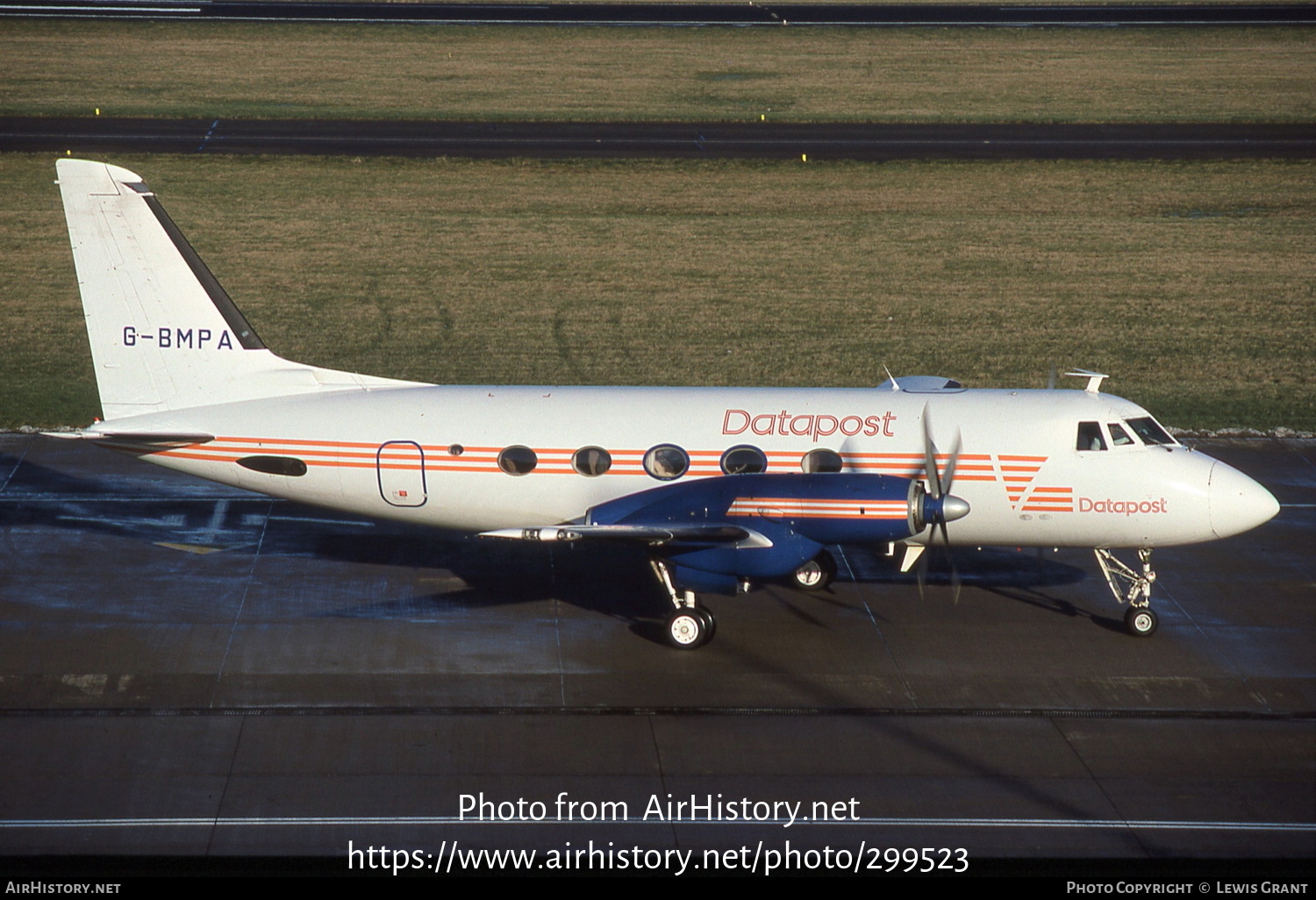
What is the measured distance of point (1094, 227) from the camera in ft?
148

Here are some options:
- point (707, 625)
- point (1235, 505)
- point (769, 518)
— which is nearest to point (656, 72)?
point (707, 625)

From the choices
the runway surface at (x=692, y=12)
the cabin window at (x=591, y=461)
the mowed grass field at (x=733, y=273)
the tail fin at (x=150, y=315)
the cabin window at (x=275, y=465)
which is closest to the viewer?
the cabin window at (x=591, y=461)

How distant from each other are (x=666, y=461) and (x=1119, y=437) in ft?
21.8

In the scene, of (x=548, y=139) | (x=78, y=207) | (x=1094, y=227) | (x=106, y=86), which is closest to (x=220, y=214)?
(x=548, y=139)

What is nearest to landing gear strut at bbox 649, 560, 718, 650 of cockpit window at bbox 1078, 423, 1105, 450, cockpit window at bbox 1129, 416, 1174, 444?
cockpit window at bbox 1078, 423, 1105, 450

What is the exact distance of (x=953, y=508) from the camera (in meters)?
18.1

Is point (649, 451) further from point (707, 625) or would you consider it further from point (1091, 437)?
point (1091, 437)

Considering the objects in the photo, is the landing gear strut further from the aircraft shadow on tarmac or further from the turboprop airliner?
the aircraft shadow on tarmac

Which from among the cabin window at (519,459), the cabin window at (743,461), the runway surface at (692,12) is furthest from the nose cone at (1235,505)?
the runway surface at (692,12)

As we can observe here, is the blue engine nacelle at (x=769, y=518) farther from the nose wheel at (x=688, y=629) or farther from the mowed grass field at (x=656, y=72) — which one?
the mowed grass field at (x=656, y=72)

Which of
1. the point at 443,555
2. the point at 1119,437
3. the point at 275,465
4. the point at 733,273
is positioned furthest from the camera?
the point at 733,273

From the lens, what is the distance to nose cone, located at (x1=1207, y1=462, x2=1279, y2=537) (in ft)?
63.3

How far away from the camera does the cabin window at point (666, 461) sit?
19.9 metres

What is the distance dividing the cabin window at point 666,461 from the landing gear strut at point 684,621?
4.31 ft
